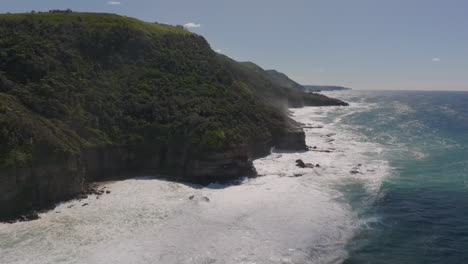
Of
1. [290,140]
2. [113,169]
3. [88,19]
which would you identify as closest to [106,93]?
[113,169]

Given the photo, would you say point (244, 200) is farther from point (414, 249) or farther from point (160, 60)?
point (160, 60)

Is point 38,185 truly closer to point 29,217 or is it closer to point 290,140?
point 29,217

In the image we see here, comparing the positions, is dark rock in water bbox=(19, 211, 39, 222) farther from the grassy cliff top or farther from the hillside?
the grassy cliff top

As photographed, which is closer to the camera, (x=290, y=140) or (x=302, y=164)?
(x=302, y=164)

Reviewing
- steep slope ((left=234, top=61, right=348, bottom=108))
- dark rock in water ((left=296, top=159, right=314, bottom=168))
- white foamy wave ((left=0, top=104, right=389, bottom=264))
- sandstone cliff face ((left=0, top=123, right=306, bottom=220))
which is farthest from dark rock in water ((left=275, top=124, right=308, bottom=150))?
steep slope ((left=234, top=61, right=348, bottom=108))

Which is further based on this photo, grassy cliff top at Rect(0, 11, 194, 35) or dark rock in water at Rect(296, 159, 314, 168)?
grassy cliff top at Rect(0, 11, 194, 35)

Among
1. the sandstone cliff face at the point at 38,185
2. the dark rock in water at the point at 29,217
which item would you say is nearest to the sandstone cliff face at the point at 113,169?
the sandstone cliff face at the point at 38,185
